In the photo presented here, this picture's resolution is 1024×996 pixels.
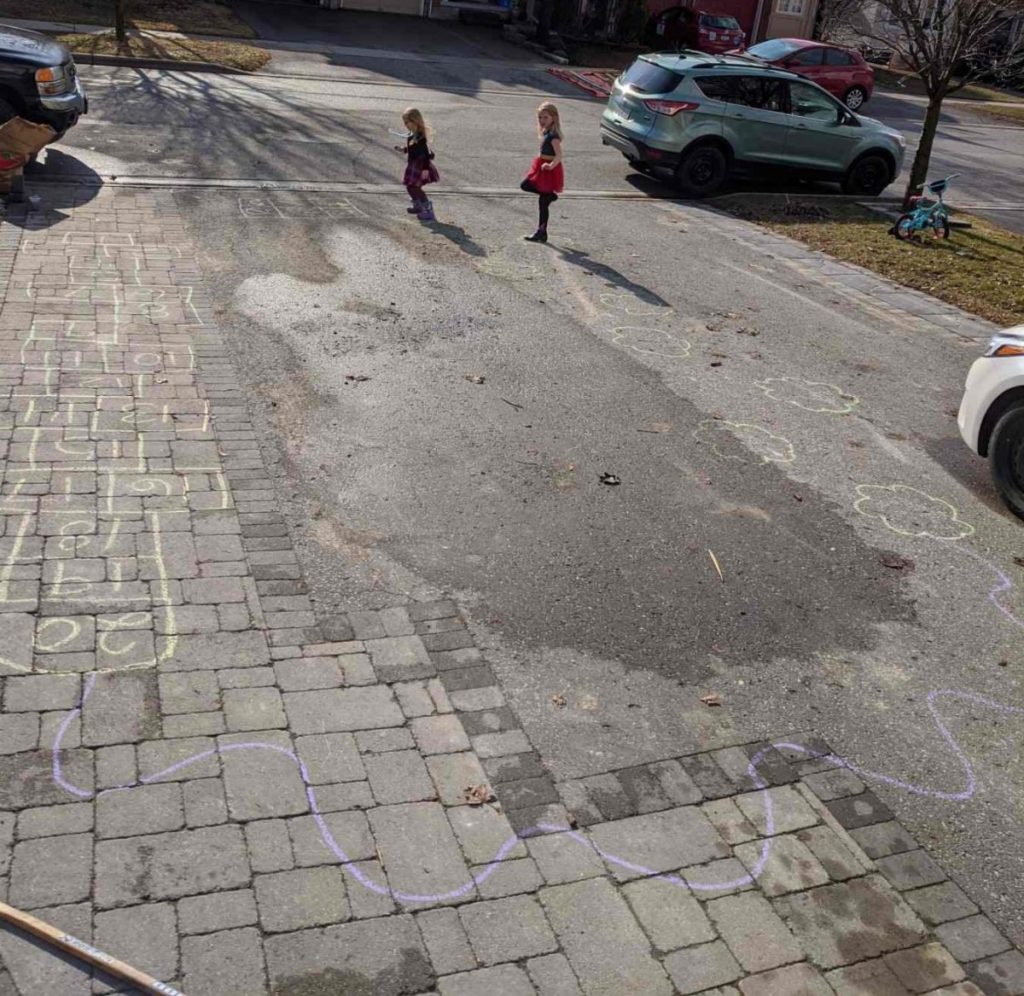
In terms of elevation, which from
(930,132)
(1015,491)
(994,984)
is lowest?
(994,984)

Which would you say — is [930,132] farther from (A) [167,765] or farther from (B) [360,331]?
(A) [167,765]

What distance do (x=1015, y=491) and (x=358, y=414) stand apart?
4.47 m

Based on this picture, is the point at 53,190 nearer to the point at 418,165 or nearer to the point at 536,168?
the point at 418,165

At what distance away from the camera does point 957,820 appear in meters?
4.50

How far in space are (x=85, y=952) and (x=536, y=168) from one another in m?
9.88

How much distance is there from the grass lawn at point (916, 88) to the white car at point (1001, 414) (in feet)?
88.9

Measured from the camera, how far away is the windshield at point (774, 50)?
24359mm

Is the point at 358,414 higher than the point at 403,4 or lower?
lower

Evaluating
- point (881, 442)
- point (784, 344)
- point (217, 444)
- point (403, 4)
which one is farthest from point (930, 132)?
point (403, 4)

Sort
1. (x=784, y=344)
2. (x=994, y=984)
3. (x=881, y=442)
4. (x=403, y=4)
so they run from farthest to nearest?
(x=403, y=4) < (x=784, y=344) < (x=881, y=442) < (x=994, y=984)

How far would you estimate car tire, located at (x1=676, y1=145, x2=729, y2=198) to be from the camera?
15.2 m

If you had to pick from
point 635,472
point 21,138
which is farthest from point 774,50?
point 635,472

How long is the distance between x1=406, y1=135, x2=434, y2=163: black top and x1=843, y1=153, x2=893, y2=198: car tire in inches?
297

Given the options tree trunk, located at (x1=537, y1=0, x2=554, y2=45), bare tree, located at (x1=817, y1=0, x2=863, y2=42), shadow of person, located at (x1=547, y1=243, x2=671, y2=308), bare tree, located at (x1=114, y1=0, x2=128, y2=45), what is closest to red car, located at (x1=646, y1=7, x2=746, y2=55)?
bare tree, located at (x1=817, y1=0, x2=863, y2=42)
